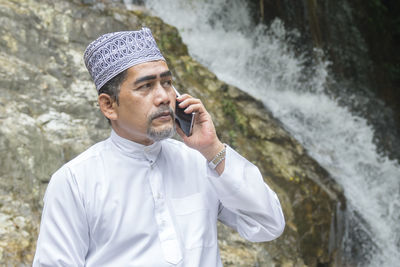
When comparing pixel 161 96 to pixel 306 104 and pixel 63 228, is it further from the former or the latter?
pixel 306 104

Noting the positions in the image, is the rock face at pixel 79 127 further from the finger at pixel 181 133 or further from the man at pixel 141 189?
the finger at pixel 181 133

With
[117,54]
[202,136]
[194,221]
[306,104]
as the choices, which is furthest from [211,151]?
[306,104]

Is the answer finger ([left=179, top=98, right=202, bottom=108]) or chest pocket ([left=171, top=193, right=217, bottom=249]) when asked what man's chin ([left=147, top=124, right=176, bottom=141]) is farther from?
chest pocket ([left=171, top=193, right=217, bottom=249])

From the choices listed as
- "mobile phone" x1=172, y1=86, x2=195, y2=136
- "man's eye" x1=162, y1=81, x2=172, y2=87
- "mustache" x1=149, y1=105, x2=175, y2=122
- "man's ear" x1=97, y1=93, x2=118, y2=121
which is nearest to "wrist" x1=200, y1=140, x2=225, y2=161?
"mobile phone" x1=172, y1=86, x2=195, y2=136

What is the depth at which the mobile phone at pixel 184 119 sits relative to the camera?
2.11 m

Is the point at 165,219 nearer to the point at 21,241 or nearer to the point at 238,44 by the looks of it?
the point at 21,241

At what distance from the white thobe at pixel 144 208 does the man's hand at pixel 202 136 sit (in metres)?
0.07

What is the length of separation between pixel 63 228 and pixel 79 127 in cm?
270

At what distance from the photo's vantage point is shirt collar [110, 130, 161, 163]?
2.18 m

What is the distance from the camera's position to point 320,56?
336 inches

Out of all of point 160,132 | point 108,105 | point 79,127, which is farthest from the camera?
point 79,127

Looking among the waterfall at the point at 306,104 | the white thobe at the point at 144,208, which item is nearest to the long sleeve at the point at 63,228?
the white thobe at the point at 144,208

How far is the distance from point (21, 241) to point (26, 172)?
0.64m

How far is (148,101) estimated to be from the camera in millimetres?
2055
